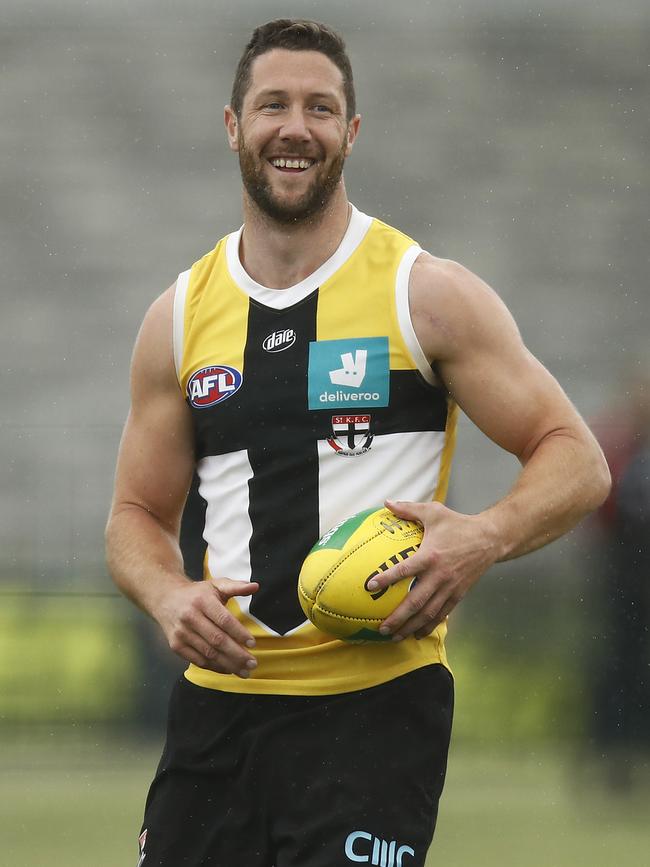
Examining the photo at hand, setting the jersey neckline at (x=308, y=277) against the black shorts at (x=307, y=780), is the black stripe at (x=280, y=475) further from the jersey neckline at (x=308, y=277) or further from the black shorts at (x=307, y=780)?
the black shorts at (x=307, y=780)

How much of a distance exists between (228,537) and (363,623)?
1.52 ft

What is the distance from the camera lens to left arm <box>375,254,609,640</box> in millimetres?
2660

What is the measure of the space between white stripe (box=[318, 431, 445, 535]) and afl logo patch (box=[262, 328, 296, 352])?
225 mm

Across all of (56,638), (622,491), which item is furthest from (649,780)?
(56,638)

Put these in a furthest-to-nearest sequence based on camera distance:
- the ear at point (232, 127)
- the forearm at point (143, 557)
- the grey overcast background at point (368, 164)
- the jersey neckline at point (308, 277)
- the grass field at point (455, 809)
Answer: the grey overcast background at point (368, 164)
the grass field at point (455, 809)
the ear at point (232, 127)
the jersey neckline at point (308, 277)
the forearm at point (143, 557)

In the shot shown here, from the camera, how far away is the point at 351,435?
111 inches

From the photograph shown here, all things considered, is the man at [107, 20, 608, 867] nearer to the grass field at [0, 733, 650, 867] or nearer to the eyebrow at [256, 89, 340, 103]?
the eyebrow at [256, 89, 340, 103]

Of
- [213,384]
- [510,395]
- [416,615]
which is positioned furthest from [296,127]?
[416,615]

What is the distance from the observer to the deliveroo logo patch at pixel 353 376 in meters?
2.82

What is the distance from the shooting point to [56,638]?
28.2ft

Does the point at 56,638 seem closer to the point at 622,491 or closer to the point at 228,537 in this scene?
the point at 622,491

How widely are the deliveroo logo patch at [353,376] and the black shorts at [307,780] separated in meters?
0.54

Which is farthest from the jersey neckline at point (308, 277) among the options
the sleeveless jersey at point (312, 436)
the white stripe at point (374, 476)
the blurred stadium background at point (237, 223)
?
the blurred stadium background at point (237, 223)

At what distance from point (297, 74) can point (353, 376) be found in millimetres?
646
